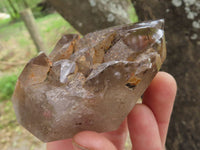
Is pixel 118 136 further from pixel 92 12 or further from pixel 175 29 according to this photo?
pixel 92 12

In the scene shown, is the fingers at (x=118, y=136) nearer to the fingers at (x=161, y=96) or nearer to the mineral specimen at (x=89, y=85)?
the fingers at (x=161, y=96)

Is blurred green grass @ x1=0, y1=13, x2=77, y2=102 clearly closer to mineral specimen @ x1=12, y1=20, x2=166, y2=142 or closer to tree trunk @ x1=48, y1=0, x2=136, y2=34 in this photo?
tree trunk @ x1=48, y1=0, x2=136, y2=34

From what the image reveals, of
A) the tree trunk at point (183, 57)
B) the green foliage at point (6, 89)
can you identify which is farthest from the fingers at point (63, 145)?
the green foliage at point (6, 89)

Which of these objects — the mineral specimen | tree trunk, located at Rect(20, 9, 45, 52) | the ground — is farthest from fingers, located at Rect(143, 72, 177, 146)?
tree trunk, located at Rect(20, 9, 45, 52)

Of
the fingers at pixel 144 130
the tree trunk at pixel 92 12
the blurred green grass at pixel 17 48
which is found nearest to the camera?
the fingers at pixel 144 130

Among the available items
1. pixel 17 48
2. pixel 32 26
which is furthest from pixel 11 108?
pixel 17 48
